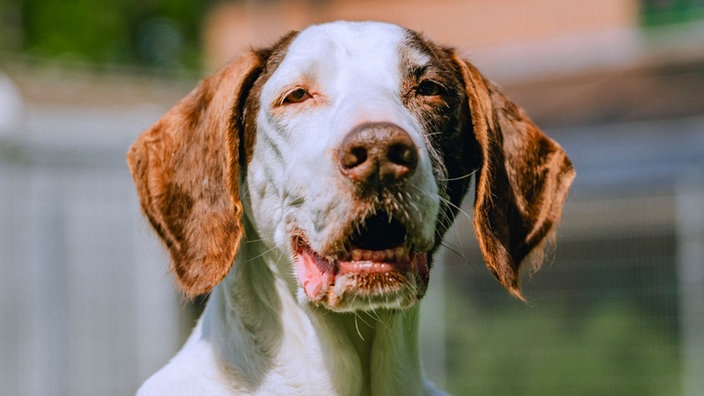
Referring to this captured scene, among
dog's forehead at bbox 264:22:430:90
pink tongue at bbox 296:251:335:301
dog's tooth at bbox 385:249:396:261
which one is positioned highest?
dog's forehead at bbox 264:22:430:90

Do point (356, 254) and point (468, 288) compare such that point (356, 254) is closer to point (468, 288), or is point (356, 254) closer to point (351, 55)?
point (351, 55)

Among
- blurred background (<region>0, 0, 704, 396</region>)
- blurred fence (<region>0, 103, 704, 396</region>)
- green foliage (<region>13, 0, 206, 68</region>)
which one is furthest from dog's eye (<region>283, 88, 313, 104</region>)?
green foliage (<region>13, 0, 206, 68</region>)

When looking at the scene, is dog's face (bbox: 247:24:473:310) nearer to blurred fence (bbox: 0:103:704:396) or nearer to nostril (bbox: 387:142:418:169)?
nostril (bbox: 387:142:418:169)

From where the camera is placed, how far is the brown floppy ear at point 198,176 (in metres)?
3.48

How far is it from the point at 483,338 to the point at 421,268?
6.82 meters

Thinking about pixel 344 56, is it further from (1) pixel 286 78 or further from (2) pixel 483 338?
(2) pixel 483 338

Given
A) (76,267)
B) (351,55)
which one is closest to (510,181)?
(351,55)

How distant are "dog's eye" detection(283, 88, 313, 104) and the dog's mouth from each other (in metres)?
0.48

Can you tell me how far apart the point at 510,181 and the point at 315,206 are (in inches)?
32.9

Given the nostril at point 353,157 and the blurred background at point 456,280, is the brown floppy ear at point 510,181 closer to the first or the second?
the nostril at point 353,157

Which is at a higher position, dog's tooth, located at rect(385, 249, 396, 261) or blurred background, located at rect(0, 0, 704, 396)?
dog's tooth, located at rect(385, 249, 396, 261)

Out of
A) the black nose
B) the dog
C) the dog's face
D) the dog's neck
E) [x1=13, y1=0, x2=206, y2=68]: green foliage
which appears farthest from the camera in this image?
[x1=13, y1=0, x2=206, y2=68]: green foliage

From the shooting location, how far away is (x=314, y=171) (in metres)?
3.17

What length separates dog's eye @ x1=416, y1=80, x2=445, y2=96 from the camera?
3.56 metres
